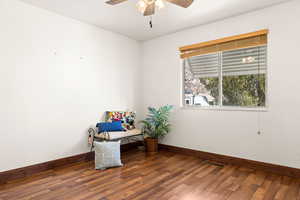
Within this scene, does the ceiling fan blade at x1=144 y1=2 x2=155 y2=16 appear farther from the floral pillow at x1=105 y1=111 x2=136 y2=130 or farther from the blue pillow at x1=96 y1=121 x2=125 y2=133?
the floral pillow at x1=105 y1=111 x2=136 y2=130

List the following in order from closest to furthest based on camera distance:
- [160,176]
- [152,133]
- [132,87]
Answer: [160,176] → [152,133] → [132,87]

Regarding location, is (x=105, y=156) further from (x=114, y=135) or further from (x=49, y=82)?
(x=49, y=82)

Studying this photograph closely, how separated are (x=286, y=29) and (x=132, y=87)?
120 inches

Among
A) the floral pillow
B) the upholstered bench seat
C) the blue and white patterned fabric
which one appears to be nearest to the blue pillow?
the upholstered bench seat

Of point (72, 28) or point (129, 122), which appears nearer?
point (72, 28)

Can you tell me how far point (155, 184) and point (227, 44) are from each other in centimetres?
260

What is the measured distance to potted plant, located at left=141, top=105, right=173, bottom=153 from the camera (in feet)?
12.5

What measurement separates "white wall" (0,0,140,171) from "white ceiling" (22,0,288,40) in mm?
242

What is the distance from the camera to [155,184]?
244 centimetres

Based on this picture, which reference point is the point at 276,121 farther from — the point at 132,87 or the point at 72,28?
the point at 72,28

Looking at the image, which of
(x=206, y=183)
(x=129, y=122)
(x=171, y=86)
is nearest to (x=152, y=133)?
(x=129, y=122)

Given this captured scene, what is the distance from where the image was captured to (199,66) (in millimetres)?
3742

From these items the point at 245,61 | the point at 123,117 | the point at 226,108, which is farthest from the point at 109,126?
the point at 245,61

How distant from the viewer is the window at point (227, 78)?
3057 mm
